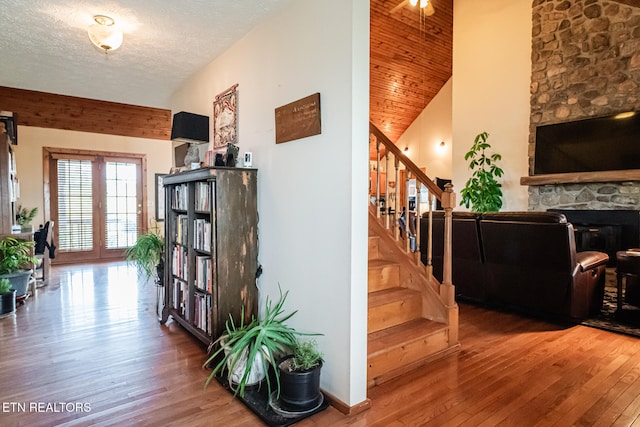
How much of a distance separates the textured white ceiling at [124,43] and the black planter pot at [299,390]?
2246 millimetres

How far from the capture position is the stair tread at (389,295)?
103 inches

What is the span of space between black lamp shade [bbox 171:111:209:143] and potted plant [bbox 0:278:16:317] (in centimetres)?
227

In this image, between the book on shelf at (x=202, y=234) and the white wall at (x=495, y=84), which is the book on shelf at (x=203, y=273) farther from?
the white wall at (x=495, y=84)

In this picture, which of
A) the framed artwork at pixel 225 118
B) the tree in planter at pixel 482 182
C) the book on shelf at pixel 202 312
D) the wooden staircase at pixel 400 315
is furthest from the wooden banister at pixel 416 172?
the tree in planter at pixel 482 182

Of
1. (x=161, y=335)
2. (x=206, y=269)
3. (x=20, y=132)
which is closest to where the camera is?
(x=206, y=269)

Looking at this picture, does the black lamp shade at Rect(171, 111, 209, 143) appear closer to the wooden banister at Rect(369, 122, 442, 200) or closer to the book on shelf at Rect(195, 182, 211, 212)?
the book on shelf at Rect(195, 182, 211, 212)

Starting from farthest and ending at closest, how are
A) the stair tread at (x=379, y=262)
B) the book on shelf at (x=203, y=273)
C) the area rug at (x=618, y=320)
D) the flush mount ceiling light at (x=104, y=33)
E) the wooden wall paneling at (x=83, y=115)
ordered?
the wooden wall paneling at (x=83, y=115) → the area rug at (x=618, y=320) → the stair tread at (x=379, y=262) → the book on shelf at (x=203, y=273) → the flush mount ceiling light at (x=104, y=33)

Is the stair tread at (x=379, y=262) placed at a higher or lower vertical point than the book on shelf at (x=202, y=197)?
lower

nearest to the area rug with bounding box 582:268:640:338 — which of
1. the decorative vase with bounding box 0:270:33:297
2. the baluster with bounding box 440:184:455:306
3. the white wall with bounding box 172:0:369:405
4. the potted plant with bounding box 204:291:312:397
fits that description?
the baluster with bounding box 440:184:455:306

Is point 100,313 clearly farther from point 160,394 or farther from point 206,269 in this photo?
point 160,394

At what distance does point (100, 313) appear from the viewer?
3.58m

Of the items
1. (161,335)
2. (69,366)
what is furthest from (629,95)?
(69,366)

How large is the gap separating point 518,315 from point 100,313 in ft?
13.5

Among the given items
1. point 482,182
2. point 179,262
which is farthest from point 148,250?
point 482,182
